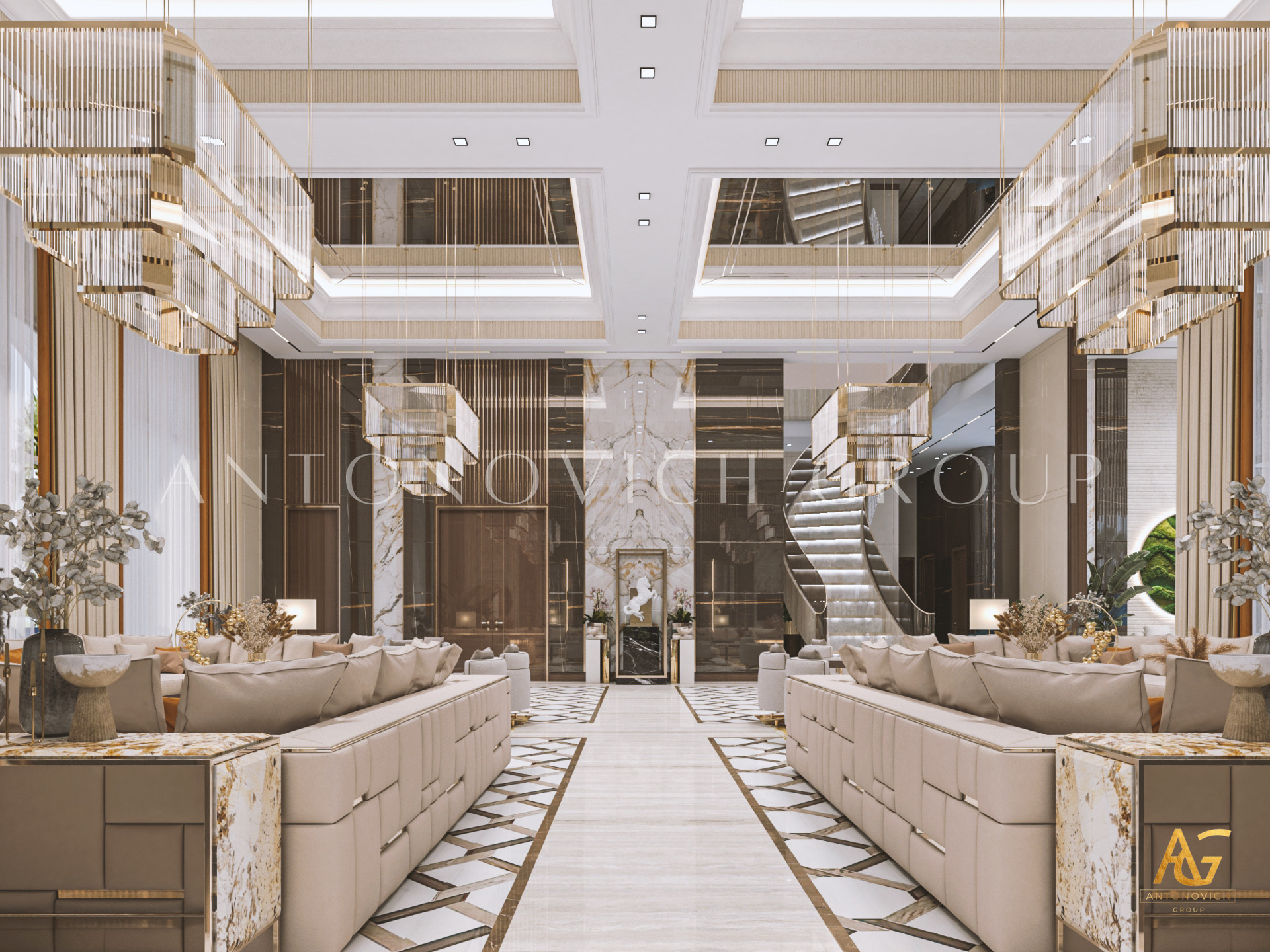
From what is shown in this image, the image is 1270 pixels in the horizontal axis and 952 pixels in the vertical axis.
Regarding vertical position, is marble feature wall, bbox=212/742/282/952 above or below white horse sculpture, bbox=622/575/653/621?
above

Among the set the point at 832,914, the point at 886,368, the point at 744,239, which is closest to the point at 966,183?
the point at 744,239

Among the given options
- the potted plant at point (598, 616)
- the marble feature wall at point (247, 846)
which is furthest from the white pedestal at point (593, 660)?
the marble feature wall at point (247, 846)

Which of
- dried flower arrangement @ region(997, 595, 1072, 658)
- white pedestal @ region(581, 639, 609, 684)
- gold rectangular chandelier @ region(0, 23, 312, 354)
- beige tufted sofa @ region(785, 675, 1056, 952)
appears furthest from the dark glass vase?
white pedestal @ region(581, 639, 609, 684)

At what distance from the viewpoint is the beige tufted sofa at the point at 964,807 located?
8.91ft

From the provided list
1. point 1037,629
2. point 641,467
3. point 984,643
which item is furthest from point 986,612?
point 641,467

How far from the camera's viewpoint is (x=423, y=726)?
3.73 m

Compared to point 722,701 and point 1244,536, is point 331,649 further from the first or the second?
point 1244,536

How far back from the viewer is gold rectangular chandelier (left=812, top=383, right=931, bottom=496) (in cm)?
782

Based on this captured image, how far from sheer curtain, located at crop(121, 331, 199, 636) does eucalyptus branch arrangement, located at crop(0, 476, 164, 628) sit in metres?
5.59

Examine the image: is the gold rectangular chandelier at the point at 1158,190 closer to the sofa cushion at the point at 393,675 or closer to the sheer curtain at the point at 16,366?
the sofa cushion at the point at 393,675

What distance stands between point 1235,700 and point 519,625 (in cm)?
1020

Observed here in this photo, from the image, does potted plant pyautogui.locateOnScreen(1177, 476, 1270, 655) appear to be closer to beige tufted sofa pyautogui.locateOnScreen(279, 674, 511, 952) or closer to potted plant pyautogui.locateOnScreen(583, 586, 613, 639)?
beige tufted sofa pyautogui.locateOnScreen(279, 674, 511, 952)

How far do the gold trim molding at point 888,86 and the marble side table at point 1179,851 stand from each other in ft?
14.5

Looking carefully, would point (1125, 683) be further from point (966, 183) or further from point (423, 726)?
point (966, 183)
